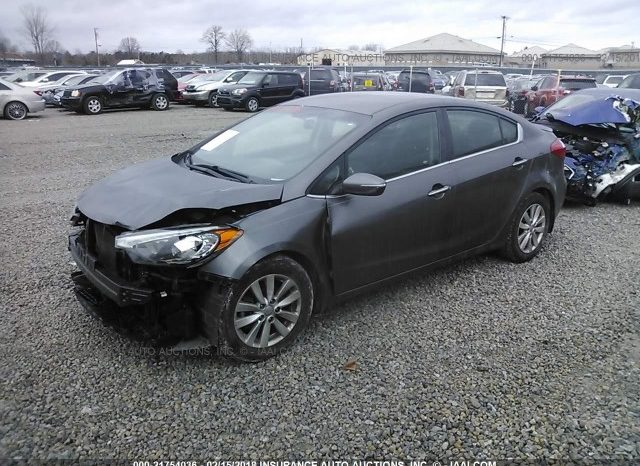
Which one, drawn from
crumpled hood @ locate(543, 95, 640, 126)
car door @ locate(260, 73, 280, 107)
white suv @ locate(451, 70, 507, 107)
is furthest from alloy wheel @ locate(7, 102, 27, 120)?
crumpled hood @ locate(543, 95, 640, 126)

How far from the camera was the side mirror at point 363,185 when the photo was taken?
3344 mm

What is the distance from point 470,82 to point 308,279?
757 inches

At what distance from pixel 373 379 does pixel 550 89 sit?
61.0 ft

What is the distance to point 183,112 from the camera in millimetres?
20969

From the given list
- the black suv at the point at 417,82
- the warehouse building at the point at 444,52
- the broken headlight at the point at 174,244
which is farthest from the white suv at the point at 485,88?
the warehouse building at the point at 444,52

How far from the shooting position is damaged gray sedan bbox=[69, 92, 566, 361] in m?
3.01

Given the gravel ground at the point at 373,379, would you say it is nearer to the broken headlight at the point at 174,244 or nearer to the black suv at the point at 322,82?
the broken headlight at the point at 174,244

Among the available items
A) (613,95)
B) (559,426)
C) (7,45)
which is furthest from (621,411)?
(7,45)

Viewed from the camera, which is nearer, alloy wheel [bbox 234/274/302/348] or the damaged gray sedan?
the damaged gray sedan

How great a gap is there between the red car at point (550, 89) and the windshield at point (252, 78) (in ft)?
34.1

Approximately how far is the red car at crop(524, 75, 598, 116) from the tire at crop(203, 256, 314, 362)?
17.9 metres

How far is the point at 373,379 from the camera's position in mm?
3152

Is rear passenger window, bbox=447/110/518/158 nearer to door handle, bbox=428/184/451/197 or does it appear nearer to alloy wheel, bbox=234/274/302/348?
door handle, bbox=428/184/451/197

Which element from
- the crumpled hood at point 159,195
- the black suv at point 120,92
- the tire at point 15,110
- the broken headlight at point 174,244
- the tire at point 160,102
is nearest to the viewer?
the broken headlight at point 174,244
